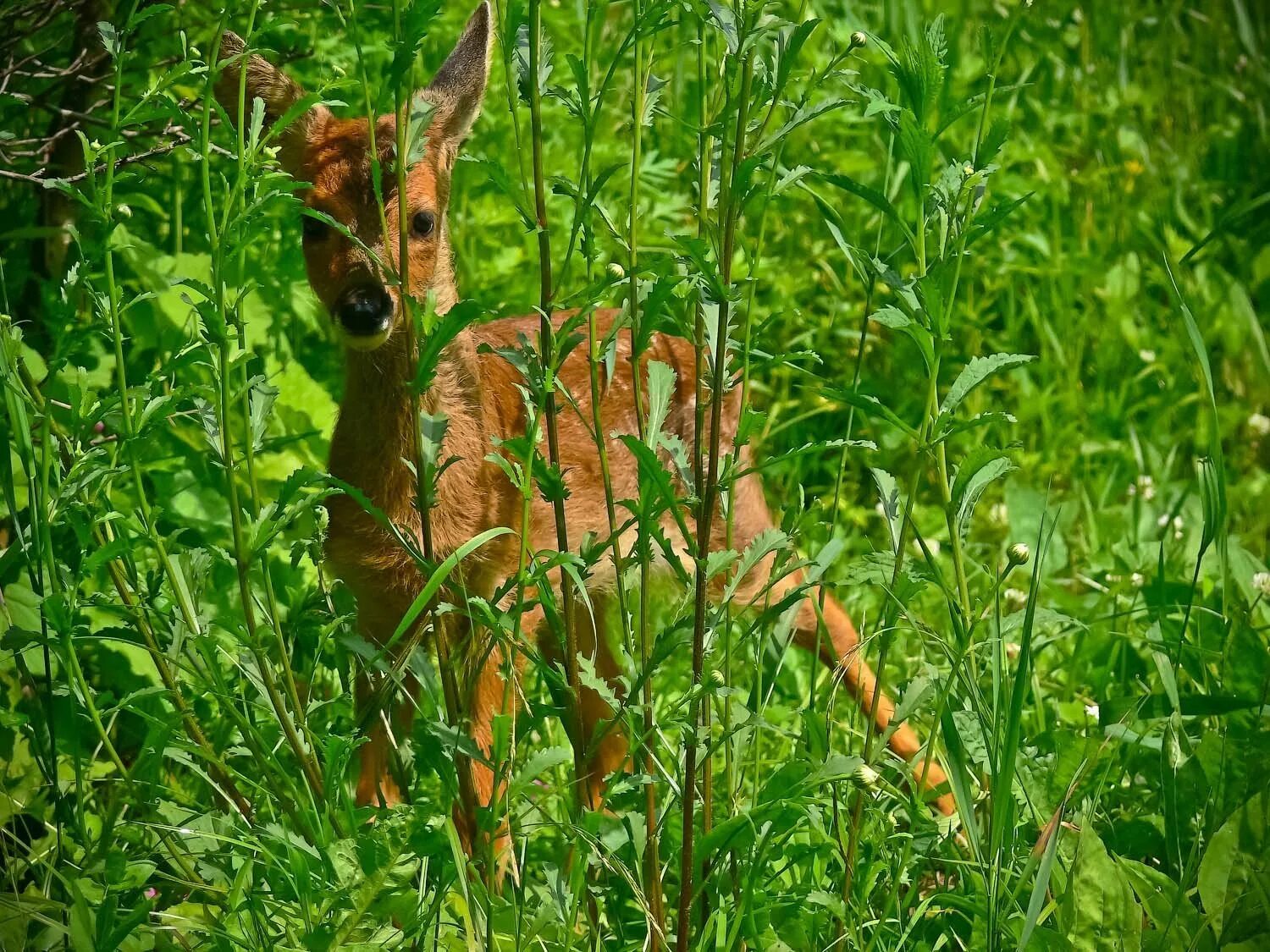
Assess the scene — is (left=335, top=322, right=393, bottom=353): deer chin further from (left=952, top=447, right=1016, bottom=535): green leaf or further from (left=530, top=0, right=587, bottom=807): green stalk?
(left=952, top=447, right=1016, bottom=535): green leaf

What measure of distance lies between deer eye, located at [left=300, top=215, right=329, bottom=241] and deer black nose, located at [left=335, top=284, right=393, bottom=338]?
0.25m

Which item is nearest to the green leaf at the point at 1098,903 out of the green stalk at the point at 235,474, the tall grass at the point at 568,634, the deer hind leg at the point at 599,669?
the tall grass at the point at 568,634

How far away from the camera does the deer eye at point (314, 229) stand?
11.4 feet

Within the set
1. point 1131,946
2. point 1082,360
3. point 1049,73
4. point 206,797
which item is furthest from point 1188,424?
point 206,797

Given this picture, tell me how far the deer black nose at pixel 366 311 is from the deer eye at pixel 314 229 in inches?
10.0

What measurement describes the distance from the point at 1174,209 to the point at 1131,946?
13.5 ft

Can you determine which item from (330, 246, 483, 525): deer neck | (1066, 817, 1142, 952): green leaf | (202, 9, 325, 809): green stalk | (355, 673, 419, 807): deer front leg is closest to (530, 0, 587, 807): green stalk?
(202, 9, 325, 809): green stalk

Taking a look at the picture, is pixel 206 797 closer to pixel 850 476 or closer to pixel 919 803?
pixel 919 803

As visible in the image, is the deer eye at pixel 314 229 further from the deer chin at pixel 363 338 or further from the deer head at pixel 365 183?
the deer chin at pixel 363 338

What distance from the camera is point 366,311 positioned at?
325 centimetres

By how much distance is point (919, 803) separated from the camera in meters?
2.35

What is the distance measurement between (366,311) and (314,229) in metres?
0.37

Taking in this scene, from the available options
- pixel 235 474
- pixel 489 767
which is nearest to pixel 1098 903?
pixel 489 767

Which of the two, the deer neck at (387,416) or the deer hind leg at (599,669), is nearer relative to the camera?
the deer neck at (387,416)
